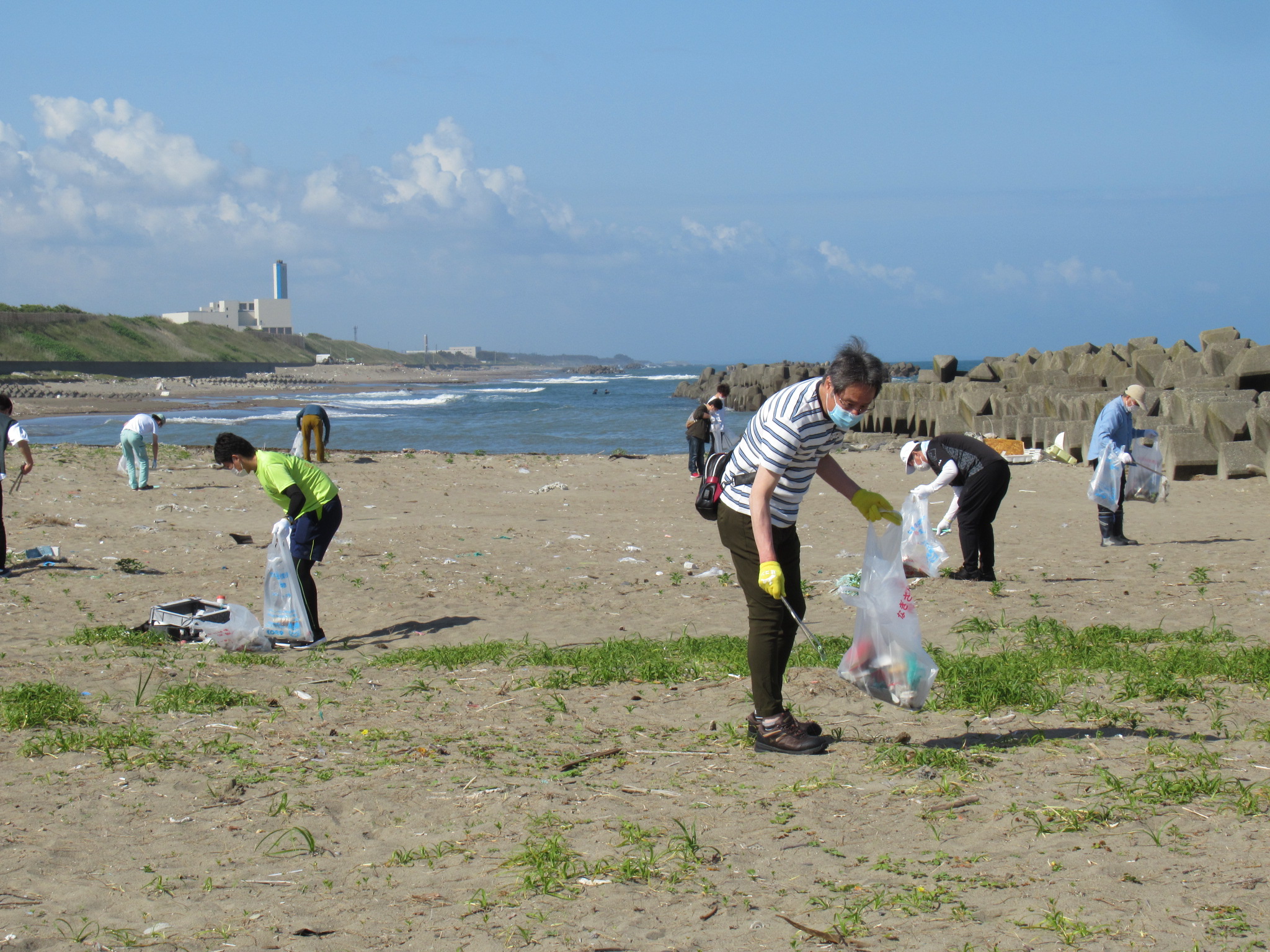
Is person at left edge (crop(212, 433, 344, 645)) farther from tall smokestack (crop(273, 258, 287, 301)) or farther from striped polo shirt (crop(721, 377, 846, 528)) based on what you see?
tall smokestack (crop(273, 258, 287, 301))

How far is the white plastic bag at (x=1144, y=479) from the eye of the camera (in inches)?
362

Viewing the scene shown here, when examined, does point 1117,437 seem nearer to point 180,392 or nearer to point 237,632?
point 237,632

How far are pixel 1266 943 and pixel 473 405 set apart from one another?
45.6 m

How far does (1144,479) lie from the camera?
9242 mm

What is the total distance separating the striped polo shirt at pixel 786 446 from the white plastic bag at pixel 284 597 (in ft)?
11.4

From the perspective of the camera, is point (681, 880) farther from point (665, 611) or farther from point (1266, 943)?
point (665, 611)

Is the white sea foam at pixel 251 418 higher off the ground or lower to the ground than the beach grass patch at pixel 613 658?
higher

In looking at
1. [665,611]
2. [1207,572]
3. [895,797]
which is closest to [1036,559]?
[1207,572]

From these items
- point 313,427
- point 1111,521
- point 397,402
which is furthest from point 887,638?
point 397,402

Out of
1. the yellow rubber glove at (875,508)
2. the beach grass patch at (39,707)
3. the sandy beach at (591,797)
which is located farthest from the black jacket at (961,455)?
the beach grass patch at (39,707)

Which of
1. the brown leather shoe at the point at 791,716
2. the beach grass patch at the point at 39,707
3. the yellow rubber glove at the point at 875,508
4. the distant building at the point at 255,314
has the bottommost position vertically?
the beach grass patch at the point at 39,707

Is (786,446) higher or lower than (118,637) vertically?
higher

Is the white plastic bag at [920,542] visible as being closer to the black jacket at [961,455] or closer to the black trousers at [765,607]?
the black jacket at [961,455]

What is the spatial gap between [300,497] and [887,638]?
382 centimetres
